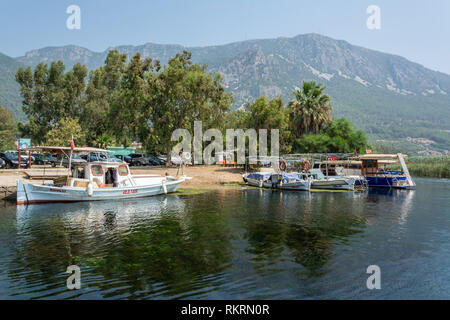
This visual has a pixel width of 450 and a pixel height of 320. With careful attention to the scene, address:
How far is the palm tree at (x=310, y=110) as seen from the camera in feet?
192

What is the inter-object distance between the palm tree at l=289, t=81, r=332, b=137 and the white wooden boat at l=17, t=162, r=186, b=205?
33.4 meters

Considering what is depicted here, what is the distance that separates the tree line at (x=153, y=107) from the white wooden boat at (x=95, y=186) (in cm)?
1988

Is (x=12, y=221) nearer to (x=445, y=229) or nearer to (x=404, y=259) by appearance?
(x=404, y=259)

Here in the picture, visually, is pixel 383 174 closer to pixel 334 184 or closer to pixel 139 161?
pixel 334 184

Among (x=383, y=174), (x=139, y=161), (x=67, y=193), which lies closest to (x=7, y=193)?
(x=67, y=193)

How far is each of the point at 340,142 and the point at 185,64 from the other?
97.0 feet

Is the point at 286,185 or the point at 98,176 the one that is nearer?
the point at 98,176

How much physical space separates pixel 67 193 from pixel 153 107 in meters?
26.5

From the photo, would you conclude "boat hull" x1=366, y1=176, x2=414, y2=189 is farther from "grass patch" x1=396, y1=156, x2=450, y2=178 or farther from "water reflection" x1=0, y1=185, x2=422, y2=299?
"grass patch" x1=396, y1=156, x2=450, y2=178

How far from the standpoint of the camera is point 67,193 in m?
26.6

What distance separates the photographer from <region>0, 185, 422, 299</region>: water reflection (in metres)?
10.7

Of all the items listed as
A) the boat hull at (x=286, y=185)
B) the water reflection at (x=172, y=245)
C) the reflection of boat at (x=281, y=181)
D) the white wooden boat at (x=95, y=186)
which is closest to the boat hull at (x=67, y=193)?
the white wooden boat at (x=95, y=186)

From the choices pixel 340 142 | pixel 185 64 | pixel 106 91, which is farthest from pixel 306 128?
pixel 106 91

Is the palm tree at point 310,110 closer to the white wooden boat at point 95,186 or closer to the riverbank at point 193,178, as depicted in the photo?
the riverbank at point 193,178
